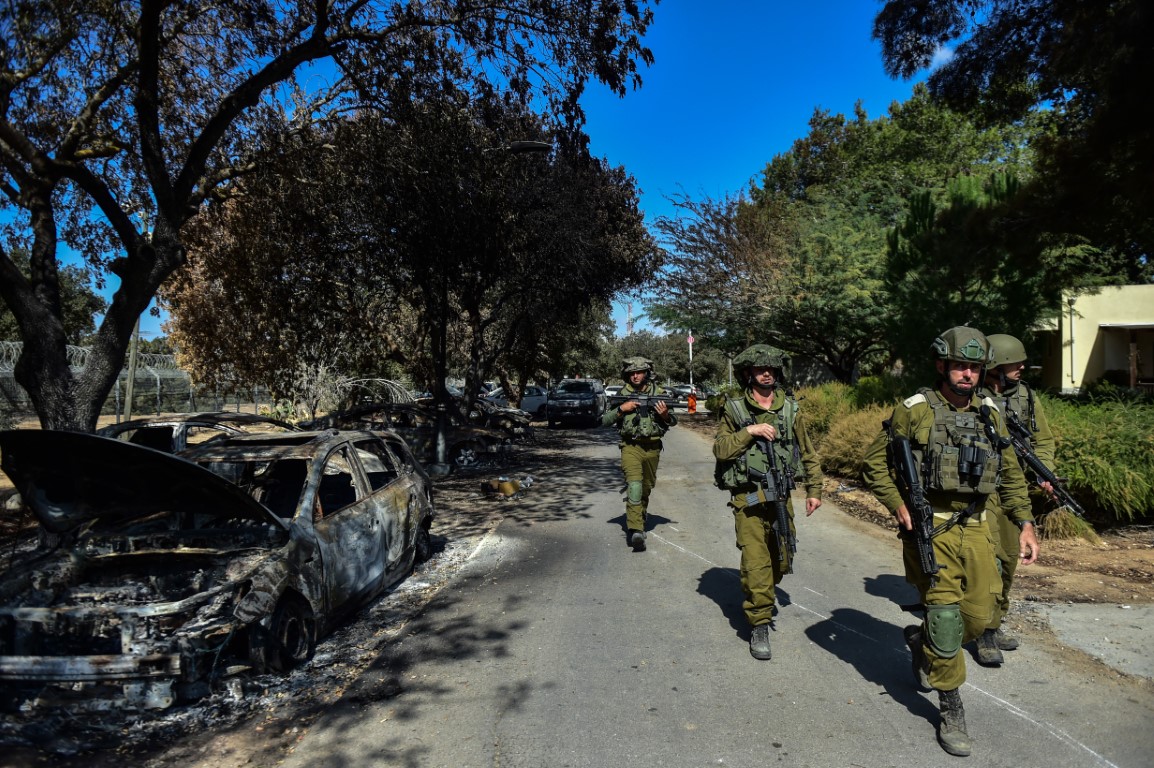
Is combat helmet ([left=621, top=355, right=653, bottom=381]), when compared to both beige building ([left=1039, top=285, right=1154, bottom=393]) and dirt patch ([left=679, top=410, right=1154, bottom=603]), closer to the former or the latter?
dirt patch ([left=679, top=410, right=1154, bottom=603])

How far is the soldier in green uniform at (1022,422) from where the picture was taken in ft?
13.7

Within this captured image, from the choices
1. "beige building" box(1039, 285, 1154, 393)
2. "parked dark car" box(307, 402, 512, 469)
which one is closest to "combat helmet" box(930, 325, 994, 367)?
"parked dark car" box(307, 402, 512, 469)

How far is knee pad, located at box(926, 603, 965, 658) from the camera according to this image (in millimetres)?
3238

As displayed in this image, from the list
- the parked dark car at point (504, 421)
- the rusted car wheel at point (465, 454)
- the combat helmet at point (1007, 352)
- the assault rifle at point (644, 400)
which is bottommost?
the rusted car wheel at point (465, 454)

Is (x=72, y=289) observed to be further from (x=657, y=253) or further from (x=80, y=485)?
(x=80, y=485)

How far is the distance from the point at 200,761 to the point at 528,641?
6.46 ft

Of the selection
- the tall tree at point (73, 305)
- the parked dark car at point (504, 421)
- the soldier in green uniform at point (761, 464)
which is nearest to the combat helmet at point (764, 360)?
the soldier in green uniform at point (761, 464)

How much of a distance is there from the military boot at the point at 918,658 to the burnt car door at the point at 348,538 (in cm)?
335

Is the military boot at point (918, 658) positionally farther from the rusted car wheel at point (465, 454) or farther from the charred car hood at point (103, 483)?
the rusted car wheel at point (465, 454)

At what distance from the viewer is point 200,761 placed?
10.7ft

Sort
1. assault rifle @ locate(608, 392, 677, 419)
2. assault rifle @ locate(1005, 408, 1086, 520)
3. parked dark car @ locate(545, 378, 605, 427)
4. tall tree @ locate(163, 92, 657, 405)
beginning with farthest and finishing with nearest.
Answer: parked dark car @ locate(545, 378, 605, 427), tall tree @ locate(163, 92, 657, 405), assault rifle @ locate(608, 392, 677, 419), assault rifle @ locate(1005, 408, 1086, 520)

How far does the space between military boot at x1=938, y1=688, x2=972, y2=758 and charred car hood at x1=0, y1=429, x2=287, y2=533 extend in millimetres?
3596

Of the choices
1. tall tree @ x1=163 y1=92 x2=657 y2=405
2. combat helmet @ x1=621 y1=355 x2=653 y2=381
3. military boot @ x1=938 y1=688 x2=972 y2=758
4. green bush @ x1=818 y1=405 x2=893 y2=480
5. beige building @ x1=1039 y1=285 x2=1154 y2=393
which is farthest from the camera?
beige building @ x1=1039 y1=285 x2=1154 y2=393

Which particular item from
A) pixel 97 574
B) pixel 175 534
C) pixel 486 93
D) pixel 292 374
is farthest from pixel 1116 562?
pixel 292 374
